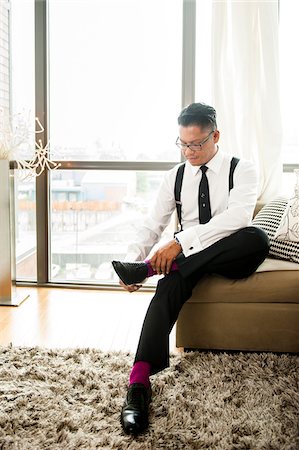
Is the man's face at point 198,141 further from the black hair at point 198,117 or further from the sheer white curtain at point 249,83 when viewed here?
the sheer white curtain at point 249,83

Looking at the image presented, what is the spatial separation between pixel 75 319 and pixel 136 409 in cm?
124

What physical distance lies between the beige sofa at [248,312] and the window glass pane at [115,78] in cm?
145

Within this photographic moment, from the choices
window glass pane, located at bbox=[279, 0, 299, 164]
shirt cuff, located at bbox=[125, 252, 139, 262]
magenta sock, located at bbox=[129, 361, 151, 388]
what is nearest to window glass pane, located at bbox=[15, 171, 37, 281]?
shirt cuff, located at bbox=[125, 252, 139, 262]

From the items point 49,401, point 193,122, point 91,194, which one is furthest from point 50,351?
point 91,194

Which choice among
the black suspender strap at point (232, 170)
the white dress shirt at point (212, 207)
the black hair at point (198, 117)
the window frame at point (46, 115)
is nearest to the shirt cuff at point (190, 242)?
the white dress shirt at point (212, 207)

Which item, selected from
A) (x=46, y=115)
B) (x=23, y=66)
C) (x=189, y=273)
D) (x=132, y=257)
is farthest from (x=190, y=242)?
(x=23, y=66)

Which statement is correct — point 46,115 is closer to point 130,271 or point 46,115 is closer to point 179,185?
point 179,185

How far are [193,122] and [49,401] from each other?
1338 mm

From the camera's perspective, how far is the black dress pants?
1993mm

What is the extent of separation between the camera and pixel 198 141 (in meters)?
2.31

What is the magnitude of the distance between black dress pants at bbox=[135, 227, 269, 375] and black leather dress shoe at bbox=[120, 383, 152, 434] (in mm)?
138

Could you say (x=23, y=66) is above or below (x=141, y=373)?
above

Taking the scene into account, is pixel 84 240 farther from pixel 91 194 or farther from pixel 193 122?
pixel 193 122

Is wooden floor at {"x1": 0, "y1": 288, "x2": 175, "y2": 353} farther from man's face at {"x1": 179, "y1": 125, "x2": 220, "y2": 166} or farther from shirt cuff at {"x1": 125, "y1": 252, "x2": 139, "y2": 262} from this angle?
man's face at {"x1": 179, "y1": 125, "x2": 220, "y2": 166}
